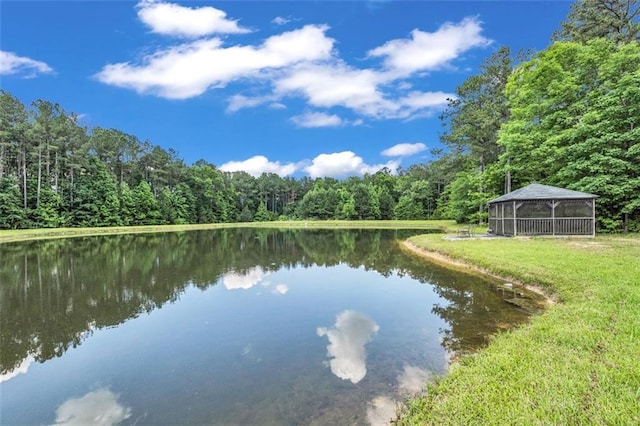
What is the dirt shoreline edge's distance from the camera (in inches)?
309

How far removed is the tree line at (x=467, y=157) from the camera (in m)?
18.2

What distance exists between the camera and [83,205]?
3959 centimetres

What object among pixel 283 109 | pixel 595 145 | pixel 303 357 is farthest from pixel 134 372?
pixel 283 109

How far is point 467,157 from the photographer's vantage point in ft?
102

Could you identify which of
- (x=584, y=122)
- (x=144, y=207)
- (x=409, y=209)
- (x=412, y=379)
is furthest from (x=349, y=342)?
(x=409, y=209)

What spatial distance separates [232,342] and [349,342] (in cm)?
207

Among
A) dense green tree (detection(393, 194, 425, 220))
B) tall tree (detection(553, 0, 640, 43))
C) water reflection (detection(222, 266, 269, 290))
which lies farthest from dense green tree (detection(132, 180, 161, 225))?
tall tree (detection(553, 0, 640, 43))

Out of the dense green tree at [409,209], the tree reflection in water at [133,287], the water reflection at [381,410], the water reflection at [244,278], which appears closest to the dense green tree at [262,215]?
the dense green tree at [409,209]

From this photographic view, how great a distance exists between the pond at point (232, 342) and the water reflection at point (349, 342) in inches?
1.2

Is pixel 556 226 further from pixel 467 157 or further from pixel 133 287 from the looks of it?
pixel 133 287

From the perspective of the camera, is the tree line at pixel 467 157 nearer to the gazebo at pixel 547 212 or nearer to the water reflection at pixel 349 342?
the gazebo at pixel 547 212

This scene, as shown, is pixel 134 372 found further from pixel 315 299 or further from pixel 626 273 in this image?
pixel 626 273

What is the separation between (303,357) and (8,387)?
390 centimetres

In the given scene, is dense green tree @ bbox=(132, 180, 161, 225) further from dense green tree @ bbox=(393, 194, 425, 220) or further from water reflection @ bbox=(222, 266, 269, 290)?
water reflection @ bbox=(222, 266, 269, 290)
